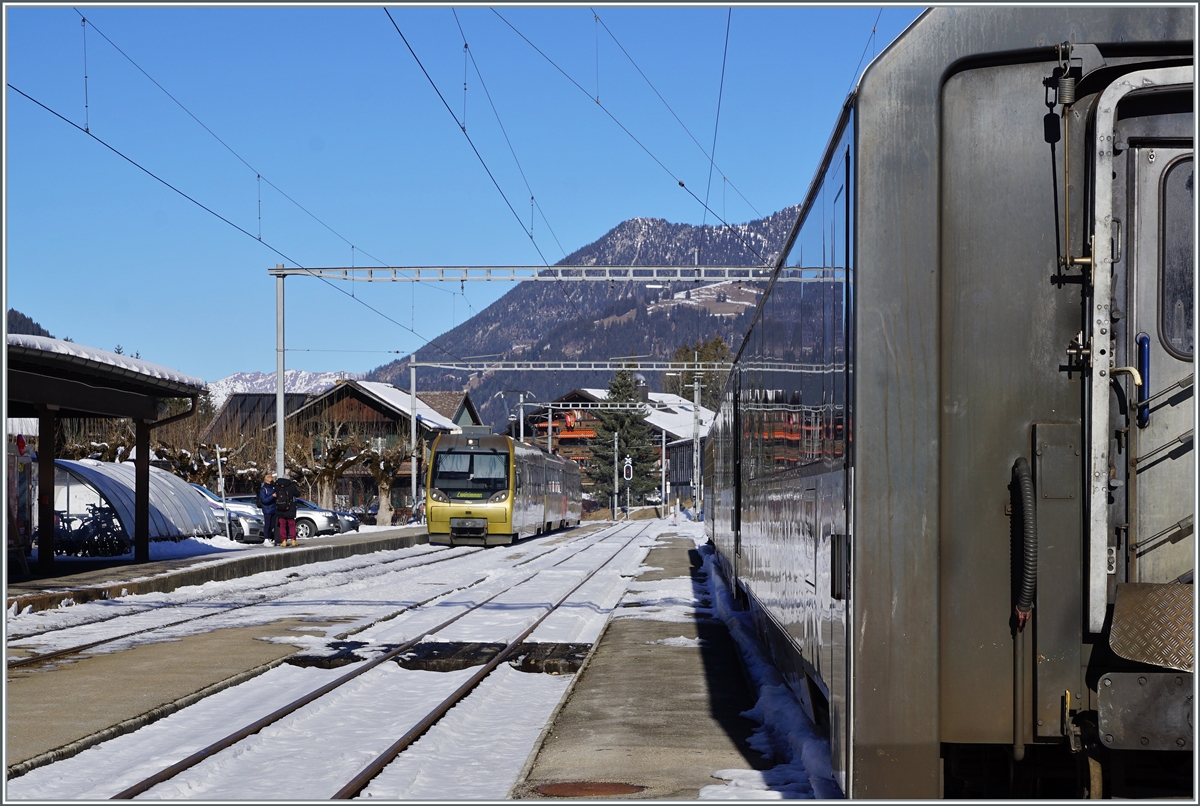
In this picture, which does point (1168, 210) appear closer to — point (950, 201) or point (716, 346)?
point (950, 201)

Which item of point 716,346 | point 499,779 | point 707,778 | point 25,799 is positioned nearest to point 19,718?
point 25,799

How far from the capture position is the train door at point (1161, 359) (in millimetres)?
4117

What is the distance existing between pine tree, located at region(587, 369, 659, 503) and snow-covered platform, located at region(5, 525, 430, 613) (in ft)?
261

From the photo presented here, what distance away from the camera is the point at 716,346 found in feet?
417

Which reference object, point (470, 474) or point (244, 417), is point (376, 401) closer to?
point (244, 417)

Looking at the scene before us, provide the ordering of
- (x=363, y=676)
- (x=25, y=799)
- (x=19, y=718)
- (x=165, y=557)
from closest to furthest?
(x=25, y=799) → (x=19, y=718) → (x=363, y=676) → (x=165, y=557)

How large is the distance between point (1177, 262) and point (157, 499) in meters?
27.1

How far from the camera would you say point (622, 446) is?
113m

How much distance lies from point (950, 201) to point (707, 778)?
12.4ft

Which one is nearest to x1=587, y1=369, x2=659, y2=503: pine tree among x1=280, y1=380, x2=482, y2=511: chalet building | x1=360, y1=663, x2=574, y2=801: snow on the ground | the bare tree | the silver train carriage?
x1=280, y1=380, x2=482, y2=511: chalet building

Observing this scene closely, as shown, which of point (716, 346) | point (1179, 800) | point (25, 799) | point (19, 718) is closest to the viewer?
point (1179, 800)

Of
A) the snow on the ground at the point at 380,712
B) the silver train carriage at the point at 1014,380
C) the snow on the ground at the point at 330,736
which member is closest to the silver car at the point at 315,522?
the snow on the ground at the point at 380,712

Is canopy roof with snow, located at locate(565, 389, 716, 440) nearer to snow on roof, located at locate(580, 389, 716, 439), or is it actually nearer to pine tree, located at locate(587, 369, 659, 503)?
snow on roof, located at locate(580, 389, 716, 439)

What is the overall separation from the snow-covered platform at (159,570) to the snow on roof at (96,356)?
3.21 metres
